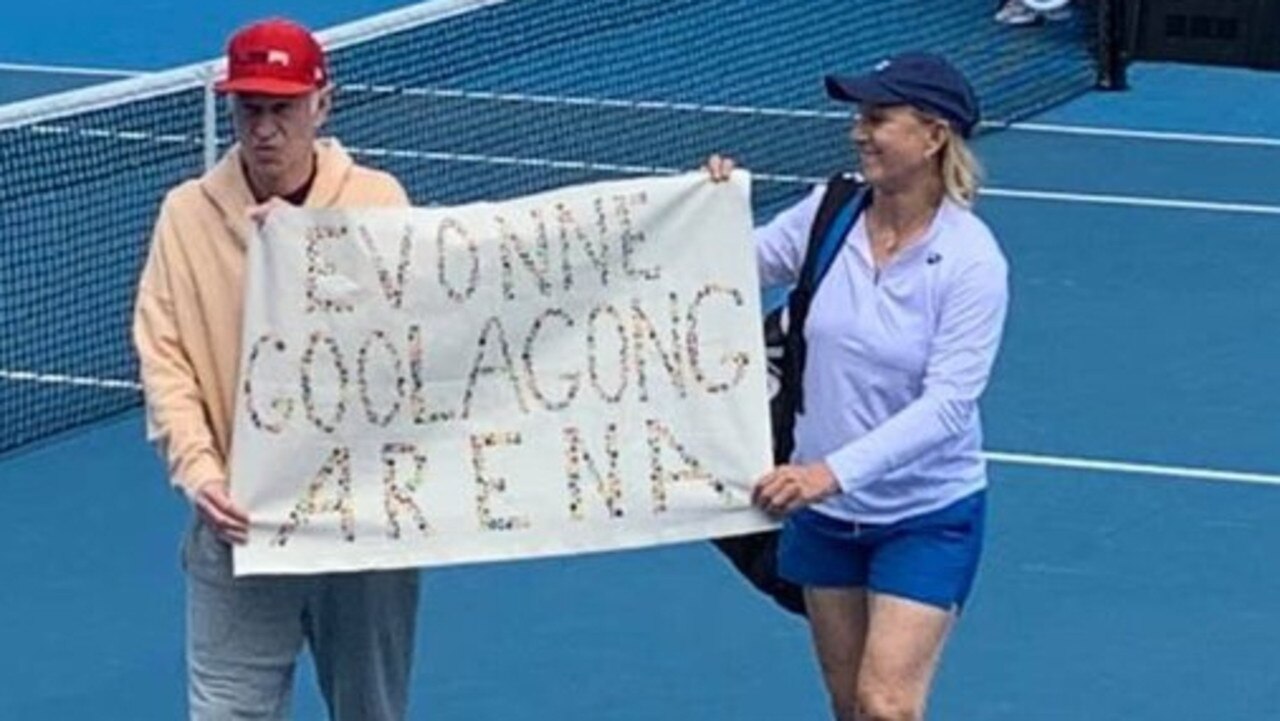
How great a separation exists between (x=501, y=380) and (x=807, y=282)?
2.23ft

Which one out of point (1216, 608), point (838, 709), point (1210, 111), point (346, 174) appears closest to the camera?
point (346, 174)

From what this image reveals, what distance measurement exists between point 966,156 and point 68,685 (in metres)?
3.22

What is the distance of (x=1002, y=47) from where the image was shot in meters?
19.6

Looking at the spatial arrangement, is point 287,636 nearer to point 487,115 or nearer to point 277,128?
point 277,128

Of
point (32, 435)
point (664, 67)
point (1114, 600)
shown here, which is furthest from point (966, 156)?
point (664, 67)

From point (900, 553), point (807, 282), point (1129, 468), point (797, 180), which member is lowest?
point (797, 180)

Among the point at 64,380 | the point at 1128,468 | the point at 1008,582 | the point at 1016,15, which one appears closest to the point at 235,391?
the point at 1008,582

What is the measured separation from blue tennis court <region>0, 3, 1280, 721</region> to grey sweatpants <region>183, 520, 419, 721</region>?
2045mm

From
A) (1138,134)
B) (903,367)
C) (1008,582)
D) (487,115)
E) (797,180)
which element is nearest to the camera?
(903,367)

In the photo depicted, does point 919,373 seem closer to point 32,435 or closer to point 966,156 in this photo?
point 966,156

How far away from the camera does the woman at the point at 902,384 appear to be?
712cm

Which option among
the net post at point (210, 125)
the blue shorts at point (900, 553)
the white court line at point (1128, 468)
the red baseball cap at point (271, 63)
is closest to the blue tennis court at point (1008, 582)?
the white court line at point (1128, 468)

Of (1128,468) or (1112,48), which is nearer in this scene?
(1128,468)

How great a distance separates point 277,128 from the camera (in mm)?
6777
